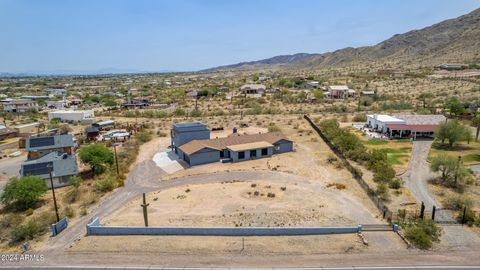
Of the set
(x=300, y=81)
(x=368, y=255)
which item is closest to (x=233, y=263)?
(x=368, y=255)

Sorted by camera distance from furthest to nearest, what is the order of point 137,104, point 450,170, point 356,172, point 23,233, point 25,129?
point 137,104, point 25,129, point 356,172, point 450,170, point 23,233

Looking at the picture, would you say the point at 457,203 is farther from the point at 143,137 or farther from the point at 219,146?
the point at 143,137

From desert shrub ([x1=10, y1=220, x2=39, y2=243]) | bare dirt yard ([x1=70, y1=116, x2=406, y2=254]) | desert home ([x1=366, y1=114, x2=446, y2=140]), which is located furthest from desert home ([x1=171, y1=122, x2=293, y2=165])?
desert shrub ([x1=10, y1=220, x2=39, y2=243])

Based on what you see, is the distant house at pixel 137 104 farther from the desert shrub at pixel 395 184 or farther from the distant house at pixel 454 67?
the distant house at pixel 454 67

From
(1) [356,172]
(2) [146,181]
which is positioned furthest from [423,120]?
(2) [146,181]

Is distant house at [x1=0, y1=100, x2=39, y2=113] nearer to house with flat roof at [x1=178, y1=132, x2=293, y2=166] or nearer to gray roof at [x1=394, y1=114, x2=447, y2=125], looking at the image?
house with flat roof at [x1=178, y1=132, x2=293, y2=166]

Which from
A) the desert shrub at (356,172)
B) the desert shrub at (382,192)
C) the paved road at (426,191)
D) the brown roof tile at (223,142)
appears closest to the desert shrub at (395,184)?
the paved road at (426,191)
